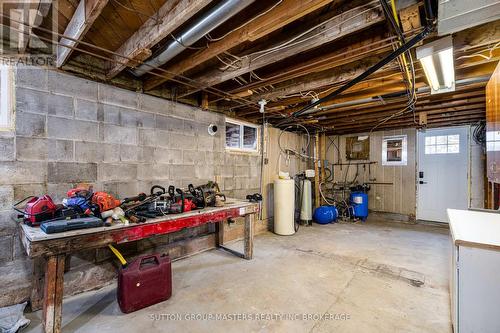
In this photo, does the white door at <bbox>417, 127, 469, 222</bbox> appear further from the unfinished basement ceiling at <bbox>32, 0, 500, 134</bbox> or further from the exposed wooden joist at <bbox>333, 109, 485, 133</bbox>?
the unfinished basement ceiling at <bbox>32, 0, 500, 134</bbox>

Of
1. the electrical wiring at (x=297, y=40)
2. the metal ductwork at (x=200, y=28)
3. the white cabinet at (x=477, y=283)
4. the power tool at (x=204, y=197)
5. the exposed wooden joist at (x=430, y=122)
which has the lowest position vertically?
the white cabinet at (x=477, y=283)

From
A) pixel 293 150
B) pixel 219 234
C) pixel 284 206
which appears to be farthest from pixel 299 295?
pixel 293 150

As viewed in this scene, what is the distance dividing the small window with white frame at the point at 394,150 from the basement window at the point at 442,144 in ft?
1.49

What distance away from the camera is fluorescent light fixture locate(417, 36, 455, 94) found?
5.96 feet

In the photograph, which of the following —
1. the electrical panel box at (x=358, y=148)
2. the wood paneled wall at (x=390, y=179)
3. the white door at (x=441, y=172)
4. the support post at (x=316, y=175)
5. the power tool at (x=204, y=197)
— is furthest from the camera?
the electrical panel box at (x=358, y=148)

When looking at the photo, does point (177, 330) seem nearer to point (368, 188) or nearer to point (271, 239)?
point (271, 239)

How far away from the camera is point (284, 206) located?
448 centimetres

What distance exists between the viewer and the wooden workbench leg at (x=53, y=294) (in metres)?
1.61

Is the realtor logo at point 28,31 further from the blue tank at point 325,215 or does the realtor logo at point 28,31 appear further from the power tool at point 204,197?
the blue tank at point 325,215

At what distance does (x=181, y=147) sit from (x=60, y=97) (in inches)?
57.2

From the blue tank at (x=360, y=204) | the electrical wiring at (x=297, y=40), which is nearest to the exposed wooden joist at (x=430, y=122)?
the blue tank at (x=360, y=204)

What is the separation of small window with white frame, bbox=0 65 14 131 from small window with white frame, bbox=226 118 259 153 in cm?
269

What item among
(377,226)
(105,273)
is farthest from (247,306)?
(377,226)

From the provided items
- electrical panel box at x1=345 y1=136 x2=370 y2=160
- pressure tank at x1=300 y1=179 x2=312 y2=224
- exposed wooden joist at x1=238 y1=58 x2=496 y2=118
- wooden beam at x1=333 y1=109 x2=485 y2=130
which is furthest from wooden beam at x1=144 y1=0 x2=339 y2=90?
electrical panel box at x1=345 y1=136 x2=370 y2=160
